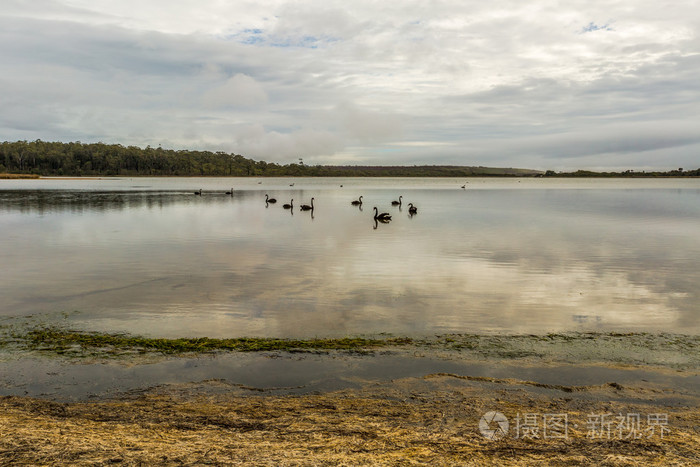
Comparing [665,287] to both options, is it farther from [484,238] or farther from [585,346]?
[484,238]

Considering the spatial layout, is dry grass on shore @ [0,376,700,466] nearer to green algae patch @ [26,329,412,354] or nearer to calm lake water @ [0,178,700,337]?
green algae patch @ [26,329,412,354]

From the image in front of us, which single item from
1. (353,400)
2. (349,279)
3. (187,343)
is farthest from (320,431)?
(349,279)

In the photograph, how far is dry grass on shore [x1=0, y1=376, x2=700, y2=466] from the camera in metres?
5.32

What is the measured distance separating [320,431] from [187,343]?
4.92 m

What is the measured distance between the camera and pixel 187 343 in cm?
996

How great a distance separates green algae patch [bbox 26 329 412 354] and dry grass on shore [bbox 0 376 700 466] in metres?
2.13

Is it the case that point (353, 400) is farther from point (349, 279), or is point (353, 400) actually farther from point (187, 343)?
point (349, 279)

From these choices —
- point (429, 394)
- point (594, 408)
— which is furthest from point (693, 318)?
point (429, 394)

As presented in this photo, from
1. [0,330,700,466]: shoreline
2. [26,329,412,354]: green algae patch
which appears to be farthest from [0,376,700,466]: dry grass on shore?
[26,329,412,354]: green algae patch

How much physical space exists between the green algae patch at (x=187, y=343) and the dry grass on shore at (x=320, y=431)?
2130mm

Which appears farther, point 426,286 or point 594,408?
point 426,286

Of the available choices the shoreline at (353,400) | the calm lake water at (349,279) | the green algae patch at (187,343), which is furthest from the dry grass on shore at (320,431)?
the calm lake water at (349,279)

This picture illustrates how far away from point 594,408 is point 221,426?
17.2 feet

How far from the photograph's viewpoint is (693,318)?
12.0m
